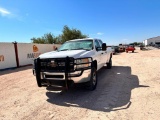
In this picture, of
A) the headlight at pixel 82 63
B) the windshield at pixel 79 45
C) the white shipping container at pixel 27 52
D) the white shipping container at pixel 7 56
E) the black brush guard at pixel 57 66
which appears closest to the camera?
the black brush guard at pixel 57 66

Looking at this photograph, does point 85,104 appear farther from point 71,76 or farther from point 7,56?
point 7,56

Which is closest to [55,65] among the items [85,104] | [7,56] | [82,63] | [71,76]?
[71,76]

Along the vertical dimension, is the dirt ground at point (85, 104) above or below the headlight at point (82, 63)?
below

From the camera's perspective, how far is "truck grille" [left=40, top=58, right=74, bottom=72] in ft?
16.0

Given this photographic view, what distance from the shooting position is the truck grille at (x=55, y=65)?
16.0ft

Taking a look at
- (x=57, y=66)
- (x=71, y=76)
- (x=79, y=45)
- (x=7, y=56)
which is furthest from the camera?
(x=7, y=56)

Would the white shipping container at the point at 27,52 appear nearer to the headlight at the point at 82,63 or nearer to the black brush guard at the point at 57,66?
the black brush guard at the point at 57,66

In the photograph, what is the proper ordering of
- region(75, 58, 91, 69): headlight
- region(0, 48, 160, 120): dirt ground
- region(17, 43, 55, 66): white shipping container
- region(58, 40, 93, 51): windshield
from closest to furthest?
region(0, 48, 160, 120): dirt ground
region(75, 58, 91, 69): headlight
region(58, 40, 93, 51): windshield
region(17, 43, 55, 66): white shipping container

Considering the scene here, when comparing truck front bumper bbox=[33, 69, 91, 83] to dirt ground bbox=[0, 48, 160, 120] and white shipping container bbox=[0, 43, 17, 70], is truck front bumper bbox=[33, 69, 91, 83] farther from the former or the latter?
white shipping container bbox=[0, 43, 17, 70]

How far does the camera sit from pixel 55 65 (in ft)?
16.4

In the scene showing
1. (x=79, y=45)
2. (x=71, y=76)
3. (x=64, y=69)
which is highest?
(x=79, y=45)

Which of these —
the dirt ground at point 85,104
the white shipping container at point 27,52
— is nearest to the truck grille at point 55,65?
the dirt ground at point 85,104

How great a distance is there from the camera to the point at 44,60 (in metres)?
5.17

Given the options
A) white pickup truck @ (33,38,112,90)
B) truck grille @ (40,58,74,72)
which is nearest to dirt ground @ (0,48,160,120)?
white pickup truck @ (33,38,112,90)
